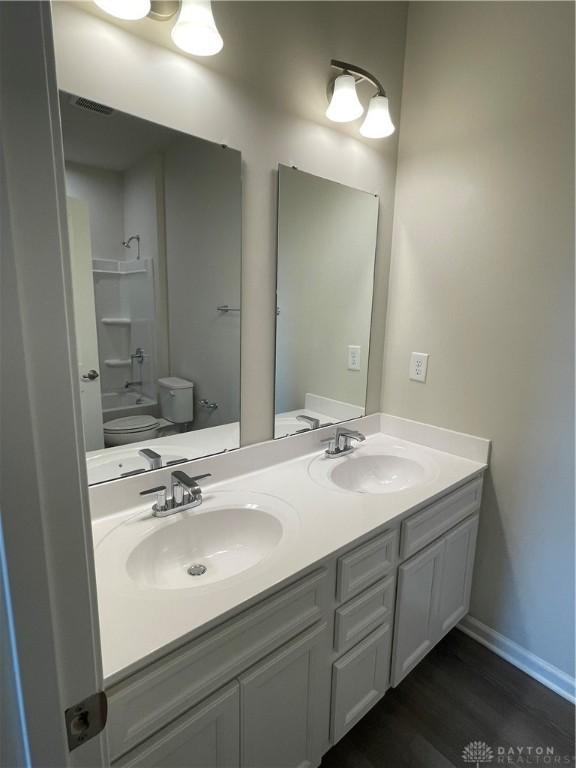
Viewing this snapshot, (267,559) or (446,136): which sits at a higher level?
(446,136)

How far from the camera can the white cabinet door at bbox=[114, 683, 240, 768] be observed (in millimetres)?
763

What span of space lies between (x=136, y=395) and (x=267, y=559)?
62 centimetres

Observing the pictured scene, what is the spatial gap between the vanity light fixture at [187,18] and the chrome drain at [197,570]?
4.77ft

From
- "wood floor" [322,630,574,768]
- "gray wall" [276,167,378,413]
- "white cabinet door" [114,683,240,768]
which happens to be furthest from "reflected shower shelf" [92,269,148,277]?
"wood floor" [322,630,574,768]

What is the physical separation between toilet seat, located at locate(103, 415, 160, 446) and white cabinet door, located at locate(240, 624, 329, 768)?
2.31 ft

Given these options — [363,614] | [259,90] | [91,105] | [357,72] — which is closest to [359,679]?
[363,614]

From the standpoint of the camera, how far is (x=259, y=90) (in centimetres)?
131

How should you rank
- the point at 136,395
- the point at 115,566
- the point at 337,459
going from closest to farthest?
1. the point at 115,566
2. the point at 136,395
3. the point at 337,459

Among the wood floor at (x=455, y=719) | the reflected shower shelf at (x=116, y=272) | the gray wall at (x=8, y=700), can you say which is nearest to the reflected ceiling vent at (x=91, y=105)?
the reflected shower shelf at (x=116, y=272)

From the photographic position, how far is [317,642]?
3.44ft

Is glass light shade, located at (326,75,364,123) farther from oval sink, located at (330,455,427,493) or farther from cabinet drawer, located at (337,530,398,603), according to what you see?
cabinet drawer, located at (337,530,398,603)

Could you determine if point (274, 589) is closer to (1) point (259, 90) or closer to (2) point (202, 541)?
(2) point (202, 541)

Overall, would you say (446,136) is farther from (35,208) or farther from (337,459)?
(35,208)

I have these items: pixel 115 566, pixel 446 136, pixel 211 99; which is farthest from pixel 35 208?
pixel 446 136
